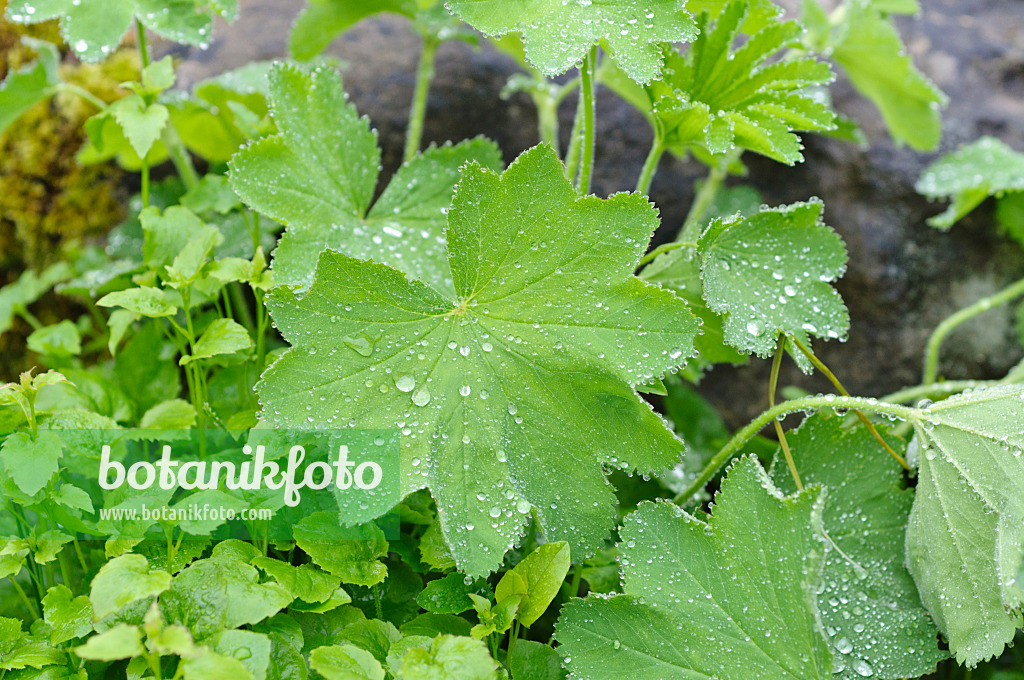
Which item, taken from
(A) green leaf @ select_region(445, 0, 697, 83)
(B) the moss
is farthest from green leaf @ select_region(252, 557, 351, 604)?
(B) the moss

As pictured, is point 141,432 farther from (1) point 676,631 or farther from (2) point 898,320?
(2) point 898,320

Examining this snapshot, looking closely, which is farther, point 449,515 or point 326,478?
point 326,478

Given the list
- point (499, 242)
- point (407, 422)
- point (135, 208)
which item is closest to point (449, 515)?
point (407, 422)

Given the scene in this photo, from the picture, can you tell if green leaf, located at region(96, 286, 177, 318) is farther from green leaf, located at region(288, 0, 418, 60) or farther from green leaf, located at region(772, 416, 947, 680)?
green leaf, located at region(772, 416, 947, 680)

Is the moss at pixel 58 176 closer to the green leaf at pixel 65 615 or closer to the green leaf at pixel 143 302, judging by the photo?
the green leaf at pixel 143 302


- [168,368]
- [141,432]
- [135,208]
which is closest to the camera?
[141,432]

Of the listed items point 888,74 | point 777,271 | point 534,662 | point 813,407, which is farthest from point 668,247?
point 888,74
